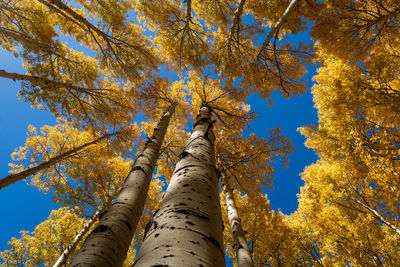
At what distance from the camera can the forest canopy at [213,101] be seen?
15.2 ft

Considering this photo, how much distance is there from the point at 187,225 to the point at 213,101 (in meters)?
5.74

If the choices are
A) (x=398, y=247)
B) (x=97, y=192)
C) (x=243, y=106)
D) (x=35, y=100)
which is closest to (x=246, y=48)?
(x=243, y=106)

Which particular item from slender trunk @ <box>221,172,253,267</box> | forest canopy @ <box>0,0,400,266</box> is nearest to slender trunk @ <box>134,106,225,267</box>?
forest canopy @ <box>0,0,400,266</box>

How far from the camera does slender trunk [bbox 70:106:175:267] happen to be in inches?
64.9

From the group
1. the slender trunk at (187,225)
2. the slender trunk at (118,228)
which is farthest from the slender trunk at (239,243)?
the slender trunk at (187,225)

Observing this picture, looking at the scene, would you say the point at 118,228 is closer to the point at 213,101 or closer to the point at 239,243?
the point at 239,243

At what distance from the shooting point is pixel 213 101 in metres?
6.46

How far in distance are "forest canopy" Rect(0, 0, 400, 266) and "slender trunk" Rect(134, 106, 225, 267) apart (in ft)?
2.42

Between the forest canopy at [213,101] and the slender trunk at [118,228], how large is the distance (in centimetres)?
4

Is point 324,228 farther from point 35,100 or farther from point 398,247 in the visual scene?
point 35,100

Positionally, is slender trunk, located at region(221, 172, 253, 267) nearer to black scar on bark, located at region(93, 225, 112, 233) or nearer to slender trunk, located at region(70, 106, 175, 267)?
slender trunk, located at region(70, 106, 175, 267)

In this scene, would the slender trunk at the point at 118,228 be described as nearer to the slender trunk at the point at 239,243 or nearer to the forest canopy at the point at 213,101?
the forest canopy at the point at 213,101

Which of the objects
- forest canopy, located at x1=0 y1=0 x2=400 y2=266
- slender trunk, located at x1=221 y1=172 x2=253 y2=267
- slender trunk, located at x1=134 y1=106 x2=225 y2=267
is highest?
forest canopy, located at x1=0 y1=0 x2=400 y2=266

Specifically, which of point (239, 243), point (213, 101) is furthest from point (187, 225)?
point (213, 101)
